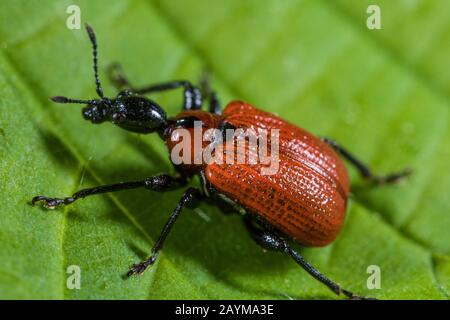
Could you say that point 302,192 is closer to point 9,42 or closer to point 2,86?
point 2,86

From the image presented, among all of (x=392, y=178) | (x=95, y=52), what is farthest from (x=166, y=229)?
(x=392, y=178)

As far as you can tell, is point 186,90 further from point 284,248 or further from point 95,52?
point 284,248

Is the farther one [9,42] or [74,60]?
[74,60]

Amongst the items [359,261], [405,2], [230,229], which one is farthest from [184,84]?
[405,2]

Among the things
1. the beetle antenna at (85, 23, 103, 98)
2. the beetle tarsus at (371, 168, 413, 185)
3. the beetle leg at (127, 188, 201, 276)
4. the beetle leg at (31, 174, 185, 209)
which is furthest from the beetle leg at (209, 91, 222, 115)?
the beetle tarsus at (371, 168, 413, 185)

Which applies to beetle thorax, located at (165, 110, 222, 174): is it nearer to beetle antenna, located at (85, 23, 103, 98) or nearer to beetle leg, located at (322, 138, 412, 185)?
beetle antenna, located at (85, 23, 103, 98)
